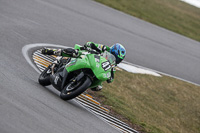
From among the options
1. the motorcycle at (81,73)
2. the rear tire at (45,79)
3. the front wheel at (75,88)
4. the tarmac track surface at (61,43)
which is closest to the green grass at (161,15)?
the tarmac track surface at (61,43)

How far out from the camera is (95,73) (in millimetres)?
7180

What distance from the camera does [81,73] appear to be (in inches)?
285

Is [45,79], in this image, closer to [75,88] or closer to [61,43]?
[75,88]

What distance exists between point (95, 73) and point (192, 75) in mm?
9215

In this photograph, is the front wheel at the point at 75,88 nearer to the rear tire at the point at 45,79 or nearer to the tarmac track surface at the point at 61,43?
the tarmac track surface at the point at 61,43

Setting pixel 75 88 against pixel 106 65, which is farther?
pixel 106 65

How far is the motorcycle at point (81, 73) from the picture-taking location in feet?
23.4

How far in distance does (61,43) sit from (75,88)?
5.44m

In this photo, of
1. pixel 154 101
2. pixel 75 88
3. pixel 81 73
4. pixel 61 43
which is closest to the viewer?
pixel 75 88

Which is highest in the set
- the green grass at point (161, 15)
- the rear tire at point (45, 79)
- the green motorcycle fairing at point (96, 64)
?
the green motorcycle fairing at point (96, 64)

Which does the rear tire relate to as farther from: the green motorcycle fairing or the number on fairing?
the number on fairing

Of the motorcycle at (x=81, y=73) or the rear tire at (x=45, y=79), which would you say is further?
the rear tire at (x=45, y=79)

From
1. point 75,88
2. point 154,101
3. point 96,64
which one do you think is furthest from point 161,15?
point 75,88

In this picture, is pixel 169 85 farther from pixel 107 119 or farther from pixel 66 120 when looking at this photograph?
pixel 66 120
